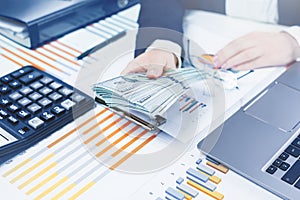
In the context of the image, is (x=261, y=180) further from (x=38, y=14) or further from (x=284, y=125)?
(x=38, y=14)

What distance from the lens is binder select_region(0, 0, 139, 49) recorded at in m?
0.83

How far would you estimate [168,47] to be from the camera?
2.65ft

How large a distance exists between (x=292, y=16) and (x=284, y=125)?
0.41 metres

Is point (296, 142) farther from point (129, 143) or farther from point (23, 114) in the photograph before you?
point (23, 114)

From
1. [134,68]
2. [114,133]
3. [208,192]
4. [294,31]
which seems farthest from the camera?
[294,31]

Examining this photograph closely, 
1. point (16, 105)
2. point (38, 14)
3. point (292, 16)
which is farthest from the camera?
point (292, 16)

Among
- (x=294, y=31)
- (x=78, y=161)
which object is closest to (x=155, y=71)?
(x=78, y=161)

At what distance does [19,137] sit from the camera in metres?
0.61

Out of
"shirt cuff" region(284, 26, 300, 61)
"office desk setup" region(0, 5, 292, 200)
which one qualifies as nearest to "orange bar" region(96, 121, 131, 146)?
"office desk setup" region(0, 5, 292, 200)

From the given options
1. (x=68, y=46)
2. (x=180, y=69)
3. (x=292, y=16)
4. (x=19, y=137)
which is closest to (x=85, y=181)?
(x=19, y=137)

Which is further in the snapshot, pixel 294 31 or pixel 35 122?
pixel 294 31

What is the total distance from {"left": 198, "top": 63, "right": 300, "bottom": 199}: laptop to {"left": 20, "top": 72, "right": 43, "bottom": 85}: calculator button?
0.29 m

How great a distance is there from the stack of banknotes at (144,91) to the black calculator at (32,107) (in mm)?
39

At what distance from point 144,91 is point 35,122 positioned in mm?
162
